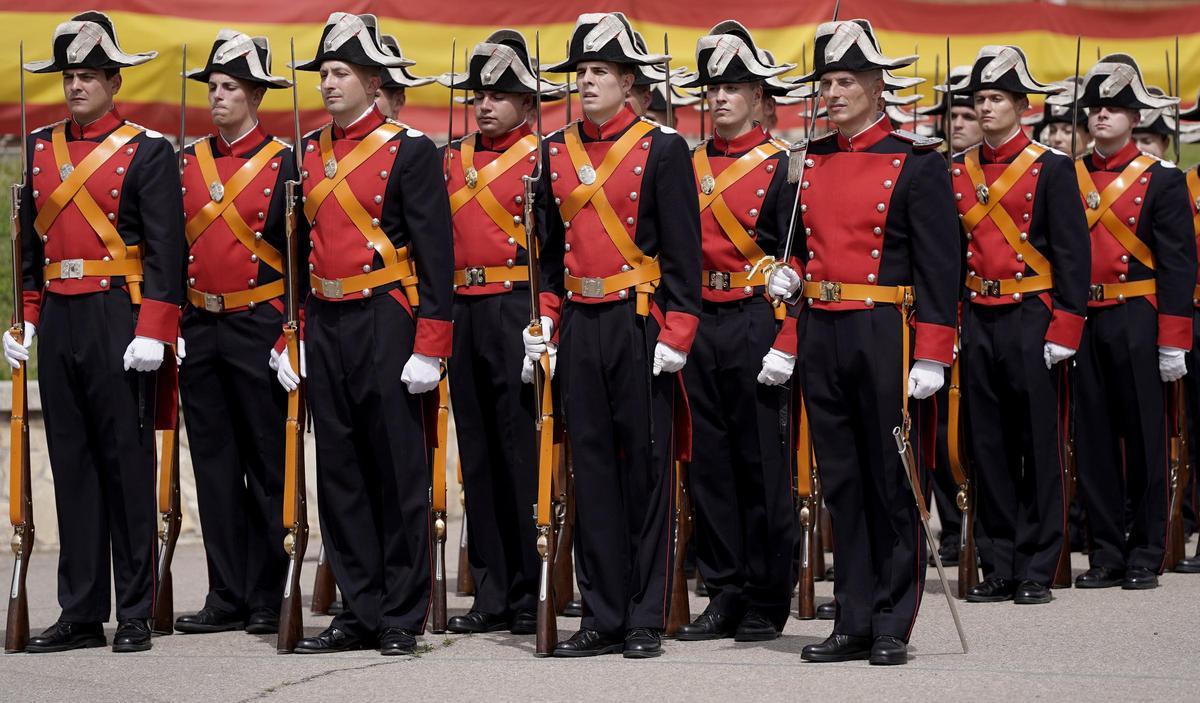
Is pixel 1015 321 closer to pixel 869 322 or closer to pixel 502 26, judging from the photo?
pixel 869 322

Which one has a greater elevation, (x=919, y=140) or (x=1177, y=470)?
(x=919, y=140)

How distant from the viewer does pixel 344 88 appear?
7453 millimetres

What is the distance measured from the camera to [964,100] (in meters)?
10.6

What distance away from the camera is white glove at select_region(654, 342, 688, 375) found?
23.4 ft

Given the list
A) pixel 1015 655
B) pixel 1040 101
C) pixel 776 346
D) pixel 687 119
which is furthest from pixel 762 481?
pixel 1040 101

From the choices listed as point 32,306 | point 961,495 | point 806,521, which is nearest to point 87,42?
point 32,306

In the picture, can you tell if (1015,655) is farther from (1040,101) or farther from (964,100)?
(1040,101)

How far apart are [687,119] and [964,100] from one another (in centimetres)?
324

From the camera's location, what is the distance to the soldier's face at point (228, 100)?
26.6ft

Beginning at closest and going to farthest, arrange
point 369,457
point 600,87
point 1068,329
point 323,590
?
1. point 600,87
2. point 369,457
3. point 1068,329
4. point 323,590

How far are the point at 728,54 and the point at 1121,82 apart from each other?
2.45 meters

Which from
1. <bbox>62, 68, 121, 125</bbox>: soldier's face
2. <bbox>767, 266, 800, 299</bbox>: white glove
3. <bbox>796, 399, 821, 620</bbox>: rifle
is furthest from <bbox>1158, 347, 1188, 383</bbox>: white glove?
<bbox>62, 68, 121, 125</bbox>: soldier's face

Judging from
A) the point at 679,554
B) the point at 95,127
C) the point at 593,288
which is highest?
the point at 95,127

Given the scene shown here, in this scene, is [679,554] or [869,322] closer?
[869,322]
